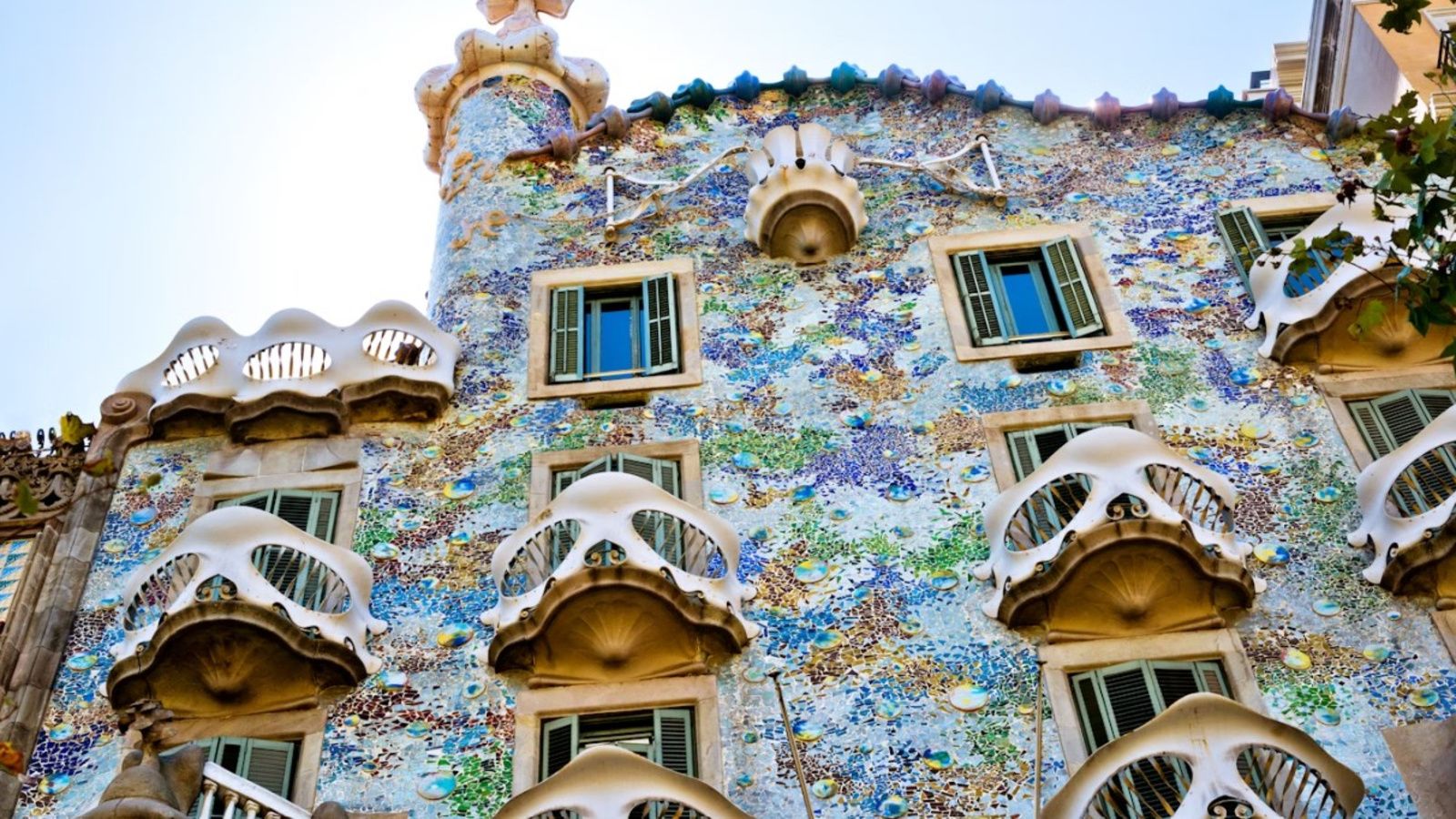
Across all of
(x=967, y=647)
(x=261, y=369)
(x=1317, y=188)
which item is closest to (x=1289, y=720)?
(x=967, y=647)

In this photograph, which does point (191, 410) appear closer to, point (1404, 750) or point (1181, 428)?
point (1181, 428)

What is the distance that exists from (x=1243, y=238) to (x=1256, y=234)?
111 mm

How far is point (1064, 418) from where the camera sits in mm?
17516

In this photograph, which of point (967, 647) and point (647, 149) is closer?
point (967, 647)

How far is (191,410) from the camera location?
17.9 meters

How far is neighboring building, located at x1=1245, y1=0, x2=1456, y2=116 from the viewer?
25141mm

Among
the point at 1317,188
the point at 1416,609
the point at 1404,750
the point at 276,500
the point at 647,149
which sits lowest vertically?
the point at 1404,750

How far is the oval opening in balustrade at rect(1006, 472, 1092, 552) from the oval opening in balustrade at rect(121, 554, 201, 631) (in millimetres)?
5613

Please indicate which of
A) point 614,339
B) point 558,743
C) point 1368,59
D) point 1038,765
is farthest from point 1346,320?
point 1368,59

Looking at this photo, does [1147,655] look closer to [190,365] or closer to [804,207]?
[804,207]

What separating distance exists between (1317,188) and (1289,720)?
667 cm

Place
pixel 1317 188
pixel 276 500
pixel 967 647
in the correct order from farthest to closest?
pixel 1317 188 < pixel 276 500 < pixel 967 647

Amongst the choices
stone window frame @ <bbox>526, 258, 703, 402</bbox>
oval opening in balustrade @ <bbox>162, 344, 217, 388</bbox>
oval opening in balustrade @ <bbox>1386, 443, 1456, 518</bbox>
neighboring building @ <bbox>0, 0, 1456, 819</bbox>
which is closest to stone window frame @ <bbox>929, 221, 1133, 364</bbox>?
neighboring building @ <bbox>0, 0, 1456, 819</bbox>

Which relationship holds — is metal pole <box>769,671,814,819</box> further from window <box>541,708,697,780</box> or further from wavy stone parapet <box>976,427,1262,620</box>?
wavy stone parapet <box>976,427,1262,620</box>
